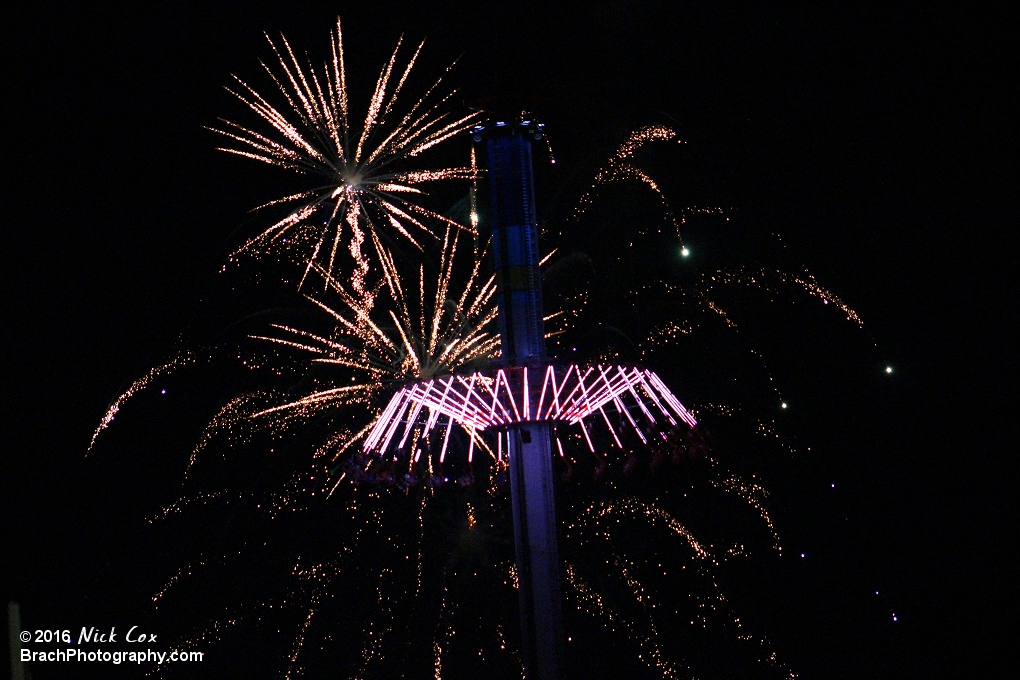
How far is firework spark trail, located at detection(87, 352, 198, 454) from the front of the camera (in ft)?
68.1

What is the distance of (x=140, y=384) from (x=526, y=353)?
1016cm

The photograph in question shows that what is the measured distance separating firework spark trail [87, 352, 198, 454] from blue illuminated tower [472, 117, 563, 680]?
8.44 m

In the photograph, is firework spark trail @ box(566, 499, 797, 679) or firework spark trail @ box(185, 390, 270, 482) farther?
firework spark trail @ box(566, 499, 797, 679)

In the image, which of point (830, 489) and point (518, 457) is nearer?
point (518, 457)

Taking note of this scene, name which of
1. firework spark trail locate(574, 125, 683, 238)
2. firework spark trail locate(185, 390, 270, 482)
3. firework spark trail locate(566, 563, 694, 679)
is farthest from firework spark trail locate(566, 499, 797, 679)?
firework spark trail locate(185, 390, 270, 482)

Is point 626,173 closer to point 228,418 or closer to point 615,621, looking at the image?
point 615,621

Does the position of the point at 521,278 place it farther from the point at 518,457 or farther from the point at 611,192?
the point at 611,192

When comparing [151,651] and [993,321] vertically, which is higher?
[993,321]

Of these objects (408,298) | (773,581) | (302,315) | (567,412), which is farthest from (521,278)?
(773,581)

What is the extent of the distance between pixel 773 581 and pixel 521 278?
41.1ft

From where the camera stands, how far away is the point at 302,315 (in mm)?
23219

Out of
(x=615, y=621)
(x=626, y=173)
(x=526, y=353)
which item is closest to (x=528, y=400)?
(x=526, y=353)

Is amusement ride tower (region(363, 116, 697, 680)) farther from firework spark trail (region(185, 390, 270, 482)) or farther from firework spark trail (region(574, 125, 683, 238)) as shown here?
firework spark trail (region(185, 390, 270, 482))

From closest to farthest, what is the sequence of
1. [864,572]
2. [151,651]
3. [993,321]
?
[151,651] < [993,321] < [864,572]
